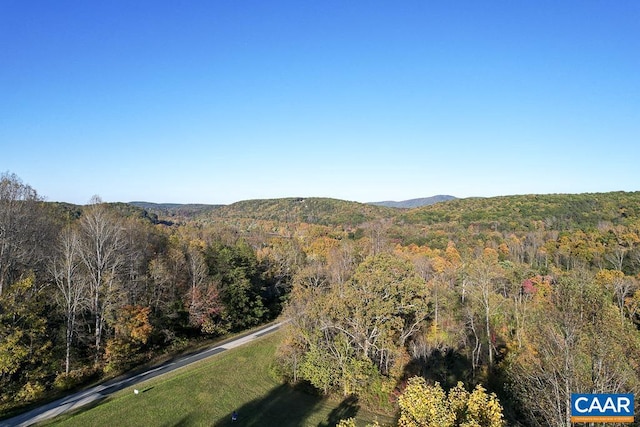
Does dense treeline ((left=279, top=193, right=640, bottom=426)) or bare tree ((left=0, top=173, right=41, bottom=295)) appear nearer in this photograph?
dense treeline ((left=279, top=193, right=640, bottom=426))

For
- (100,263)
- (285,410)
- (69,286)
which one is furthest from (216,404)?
(100,263)

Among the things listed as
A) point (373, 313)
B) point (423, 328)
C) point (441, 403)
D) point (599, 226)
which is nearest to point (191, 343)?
point (373, 313)

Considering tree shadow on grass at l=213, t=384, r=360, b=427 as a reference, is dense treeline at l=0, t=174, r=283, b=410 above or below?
above

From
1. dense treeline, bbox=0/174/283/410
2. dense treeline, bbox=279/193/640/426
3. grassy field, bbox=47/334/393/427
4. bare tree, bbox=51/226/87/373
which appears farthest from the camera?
bare tree, bbox=51/226/87/373

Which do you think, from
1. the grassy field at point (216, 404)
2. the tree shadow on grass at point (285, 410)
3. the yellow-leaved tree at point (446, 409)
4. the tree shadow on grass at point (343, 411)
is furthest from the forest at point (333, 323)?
the grassy field at point (216, 404)

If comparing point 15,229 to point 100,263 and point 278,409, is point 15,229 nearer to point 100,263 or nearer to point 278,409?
point 100,263

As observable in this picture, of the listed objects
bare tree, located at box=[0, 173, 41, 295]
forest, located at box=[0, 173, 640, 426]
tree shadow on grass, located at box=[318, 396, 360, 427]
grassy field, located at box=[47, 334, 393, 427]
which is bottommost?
tree shadow on grass, located at box=[318, 396, 360, 427]

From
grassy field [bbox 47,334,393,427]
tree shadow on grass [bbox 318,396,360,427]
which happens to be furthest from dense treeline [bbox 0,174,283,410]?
tree shadow on grass [bbox 318,396,360,427]

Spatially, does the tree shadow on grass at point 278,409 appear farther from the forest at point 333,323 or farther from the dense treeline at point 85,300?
the dense treeline at point 85,300

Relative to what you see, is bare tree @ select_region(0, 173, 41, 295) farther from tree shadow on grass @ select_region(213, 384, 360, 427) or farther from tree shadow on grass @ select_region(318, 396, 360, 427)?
tree shadow on grass @ select_region(318, 396, 360, 427)

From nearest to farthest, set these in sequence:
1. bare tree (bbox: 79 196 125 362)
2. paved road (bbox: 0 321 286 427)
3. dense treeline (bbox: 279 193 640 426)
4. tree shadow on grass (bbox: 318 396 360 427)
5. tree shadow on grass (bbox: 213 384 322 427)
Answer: dense treeline (bbox: 279 193 640 426) → paved road (bbox: 0 321 286 427) → tree shadow on grass (bbox: 213 384 322 427) → tree shadow on grass (bbox: 318 396 360 427) → bare tree (bbox: 79 196 125 362)

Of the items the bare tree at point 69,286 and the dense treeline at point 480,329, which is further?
the bare tree at point 69,286
